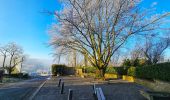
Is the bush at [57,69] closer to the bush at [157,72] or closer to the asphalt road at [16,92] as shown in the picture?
the asphalt road at [16,92]

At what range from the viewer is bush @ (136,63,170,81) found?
14.2 metres

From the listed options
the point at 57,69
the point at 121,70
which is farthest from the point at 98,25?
the point at 57,69

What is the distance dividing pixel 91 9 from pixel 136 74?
8174 mm

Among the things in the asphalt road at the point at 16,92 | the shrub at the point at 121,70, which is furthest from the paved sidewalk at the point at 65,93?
the shrub at the point at 121,70

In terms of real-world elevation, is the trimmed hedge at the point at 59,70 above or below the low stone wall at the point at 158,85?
above

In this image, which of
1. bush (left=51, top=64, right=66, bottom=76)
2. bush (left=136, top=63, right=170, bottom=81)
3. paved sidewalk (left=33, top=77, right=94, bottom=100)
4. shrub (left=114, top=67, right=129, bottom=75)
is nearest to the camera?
paved sidewalk (left=33, top=77, right=94, bottom=100)

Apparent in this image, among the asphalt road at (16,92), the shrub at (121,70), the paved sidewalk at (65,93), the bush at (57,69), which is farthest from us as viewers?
the bush at (57,69)

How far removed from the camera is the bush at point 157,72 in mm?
14219

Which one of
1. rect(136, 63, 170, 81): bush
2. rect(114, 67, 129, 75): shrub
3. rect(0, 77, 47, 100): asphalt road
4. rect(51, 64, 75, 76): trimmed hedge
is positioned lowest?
rect(0, 77, 47, 100): asphalt road

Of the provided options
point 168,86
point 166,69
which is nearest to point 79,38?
point 166,69

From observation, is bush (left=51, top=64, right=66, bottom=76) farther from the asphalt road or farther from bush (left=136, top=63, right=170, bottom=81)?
bush (left=136, top=63, right=170, bottom=81)

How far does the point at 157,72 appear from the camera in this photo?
51.3ft

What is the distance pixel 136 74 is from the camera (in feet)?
69.4

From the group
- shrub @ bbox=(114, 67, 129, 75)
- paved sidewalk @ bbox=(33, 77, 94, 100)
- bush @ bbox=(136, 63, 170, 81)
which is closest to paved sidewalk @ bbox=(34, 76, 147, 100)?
paved sidewalk @ bbox=(33, 77, 94, 100)
